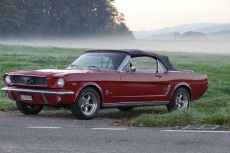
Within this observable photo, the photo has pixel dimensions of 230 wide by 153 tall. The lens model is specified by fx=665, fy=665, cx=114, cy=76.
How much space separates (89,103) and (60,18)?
104m

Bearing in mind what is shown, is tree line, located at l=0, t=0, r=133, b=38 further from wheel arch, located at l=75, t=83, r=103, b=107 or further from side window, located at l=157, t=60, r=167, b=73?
wheel arch, located at l=75, t=83, r=103, b=107

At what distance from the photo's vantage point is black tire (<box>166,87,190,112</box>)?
14680mm

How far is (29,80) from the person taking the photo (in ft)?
42.7

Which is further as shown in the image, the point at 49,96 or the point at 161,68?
the point at 161,68

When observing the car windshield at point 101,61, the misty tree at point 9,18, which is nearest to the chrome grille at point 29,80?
the car windshield at point 101,61

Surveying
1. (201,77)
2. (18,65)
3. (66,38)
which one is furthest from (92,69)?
(66,38)

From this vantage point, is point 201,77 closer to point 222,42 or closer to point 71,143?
point 71,143

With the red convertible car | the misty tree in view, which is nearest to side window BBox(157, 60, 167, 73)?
the red convertible car

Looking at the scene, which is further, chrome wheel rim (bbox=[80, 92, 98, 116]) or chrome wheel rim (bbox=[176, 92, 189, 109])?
chrome wheel rim (bbox=[176, 92, 189, 109])

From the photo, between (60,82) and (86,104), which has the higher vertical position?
(60,82)

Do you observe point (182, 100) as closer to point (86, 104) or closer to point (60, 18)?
point (86, 104)

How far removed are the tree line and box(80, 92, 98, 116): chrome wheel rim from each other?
265ft

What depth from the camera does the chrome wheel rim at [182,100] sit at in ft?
48.7

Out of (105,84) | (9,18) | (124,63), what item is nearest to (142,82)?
→ (124,63)
